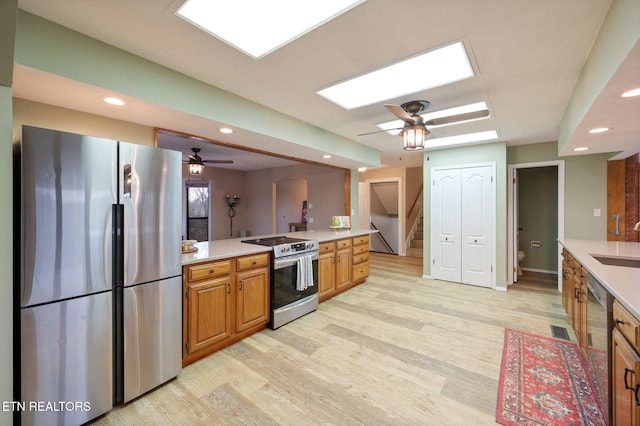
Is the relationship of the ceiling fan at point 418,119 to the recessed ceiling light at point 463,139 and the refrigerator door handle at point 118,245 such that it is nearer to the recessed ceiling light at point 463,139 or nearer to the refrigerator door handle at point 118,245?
the recessed ceiling light at point 463,139

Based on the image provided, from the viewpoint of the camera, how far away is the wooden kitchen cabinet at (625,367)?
1.16 m

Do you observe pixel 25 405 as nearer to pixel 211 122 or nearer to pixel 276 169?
pixel 211 122

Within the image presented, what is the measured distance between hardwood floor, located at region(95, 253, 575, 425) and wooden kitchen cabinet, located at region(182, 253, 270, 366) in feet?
0.43

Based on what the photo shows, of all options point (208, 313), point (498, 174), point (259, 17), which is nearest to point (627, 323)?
point (259, 17)

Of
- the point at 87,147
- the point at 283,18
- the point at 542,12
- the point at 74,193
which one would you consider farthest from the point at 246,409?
the point at 542,12

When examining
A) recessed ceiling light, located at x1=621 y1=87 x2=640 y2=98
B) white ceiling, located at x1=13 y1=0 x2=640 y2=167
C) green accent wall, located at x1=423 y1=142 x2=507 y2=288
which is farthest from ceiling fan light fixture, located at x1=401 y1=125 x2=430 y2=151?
green accent wall, located at x1=423 y1=142 x2=507 y2=288

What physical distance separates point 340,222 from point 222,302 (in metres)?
2.81

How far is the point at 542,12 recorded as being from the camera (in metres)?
1.45

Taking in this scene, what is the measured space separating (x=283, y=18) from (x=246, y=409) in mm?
2453

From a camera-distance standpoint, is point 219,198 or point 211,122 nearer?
point 211,122

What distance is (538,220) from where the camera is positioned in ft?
18.1

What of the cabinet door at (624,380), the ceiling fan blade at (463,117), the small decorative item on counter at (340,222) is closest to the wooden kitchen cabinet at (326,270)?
the small decorative item on counter at (340,222)

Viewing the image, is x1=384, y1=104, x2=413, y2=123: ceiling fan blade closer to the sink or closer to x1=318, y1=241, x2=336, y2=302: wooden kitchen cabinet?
x1=318, y1=241, x2=336, y2=302: wooden kitchen cabinet

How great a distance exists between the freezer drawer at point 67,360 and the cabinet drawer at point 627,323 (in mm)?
2790
